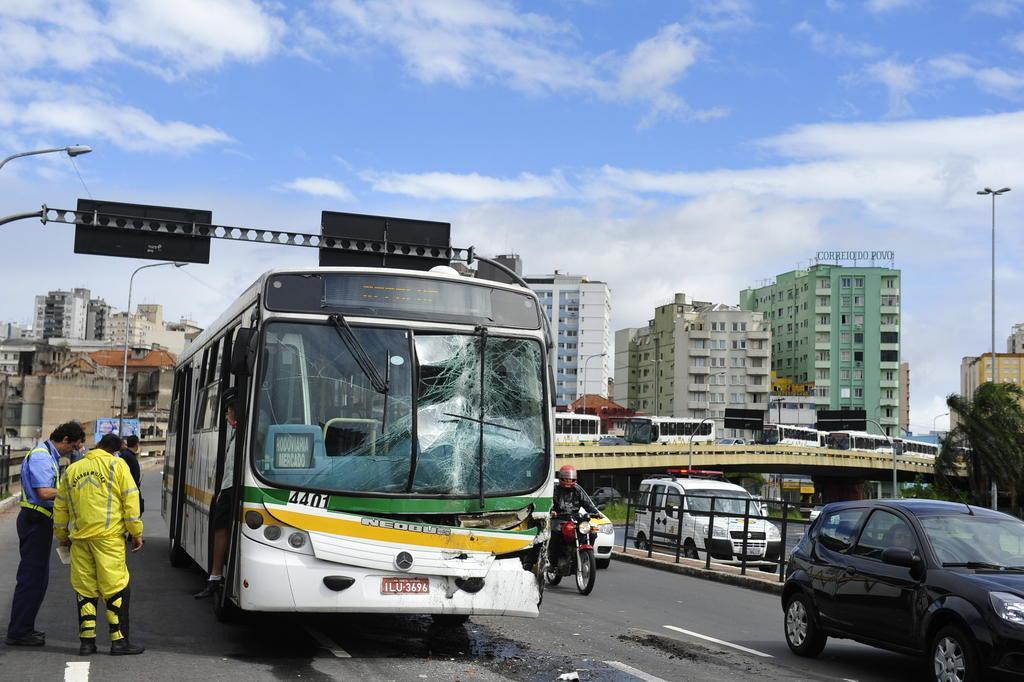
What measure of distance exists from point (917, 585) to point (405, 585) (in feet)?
13.3

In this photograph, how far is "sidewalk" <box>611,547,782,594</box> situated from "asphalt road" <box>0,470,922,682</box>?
3.40m

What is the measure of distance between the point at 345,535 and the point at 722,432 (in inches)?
5254

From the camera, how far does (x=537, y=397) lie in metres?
10.4

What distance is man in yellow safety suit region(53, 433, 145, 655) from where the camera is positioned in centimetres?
926

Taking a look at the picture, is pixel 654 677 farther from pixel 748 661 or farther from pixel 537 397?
pixel 537 397

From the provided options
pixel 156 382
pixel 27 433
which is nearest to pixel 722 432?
pixel 156 382

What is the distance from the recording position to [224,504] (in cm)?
1041

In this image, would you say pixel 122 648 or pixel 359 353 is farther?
pixel 359 353

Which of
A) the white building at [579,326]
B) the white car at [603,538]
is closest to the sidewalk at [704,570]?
the white car at [603,538]

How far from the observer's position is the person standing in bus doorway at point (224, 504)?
10.2 m

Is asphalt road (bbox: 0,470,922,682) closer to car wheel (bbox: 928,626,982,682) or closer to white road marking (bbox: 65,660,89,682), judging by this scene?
white road marking (bbox: 65,660,89,682)

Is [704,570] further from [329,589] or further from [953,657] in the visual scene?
[329,589]

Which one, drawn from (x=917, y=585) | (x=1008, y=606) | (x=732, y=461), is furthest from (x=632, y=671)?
(x=732, y=461)

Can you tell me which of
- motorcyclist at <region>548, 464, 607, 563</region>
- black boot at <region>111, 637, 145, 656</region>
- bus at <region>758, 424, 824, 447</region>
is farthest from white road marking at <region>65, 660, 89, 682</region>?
bus at <region>758, 424, 824, 447</region>
